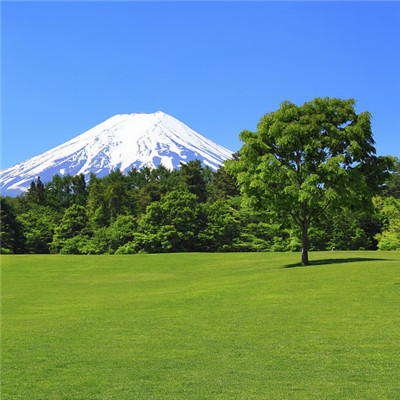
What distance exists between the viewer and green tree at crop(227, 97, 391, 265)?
31859 millimetres

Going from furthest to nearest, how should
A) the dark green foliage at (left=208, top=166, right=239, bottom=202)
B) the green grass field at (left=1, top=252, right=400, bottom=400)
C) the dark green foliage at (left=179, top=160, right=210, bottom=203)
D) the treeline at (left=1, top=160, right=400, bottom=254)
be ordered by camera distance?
the dark green foliage at (left=179, top=160, right=210, bottom=203)
the dark green foliage at (left=208, top=166, right=239, bottom=202)
the treeline at (left=1, top=160, right=400, bottom=254)
the green grass field at (left=1, top=252, right=400, bottom=400)

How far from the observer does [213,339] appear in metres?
13.2

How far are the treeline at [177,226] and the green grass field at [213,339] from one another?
3213 centimetres

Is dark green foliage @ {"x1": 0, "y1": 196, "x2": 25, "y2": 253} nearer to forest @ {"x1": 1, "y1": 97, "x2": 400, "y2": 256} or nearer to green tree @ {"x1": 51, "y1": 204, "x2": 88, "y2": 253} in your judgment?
forest @ {"x1": 1, "y1": 97, "x2": 400, "y2": 256}

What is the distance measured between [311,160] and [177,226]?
1583 inches

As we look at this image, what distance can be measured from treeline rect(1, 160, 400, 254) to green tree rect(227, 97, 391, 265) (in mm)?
21808

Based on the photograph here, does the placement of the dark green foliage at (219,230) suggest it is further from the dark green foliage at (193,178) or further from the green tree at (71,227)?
the green tree at (71,227)

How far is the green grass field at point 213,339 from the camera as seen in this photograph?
29.3 feet

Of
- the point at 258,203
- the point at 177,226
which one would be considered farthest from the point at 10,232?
the point at 258,203

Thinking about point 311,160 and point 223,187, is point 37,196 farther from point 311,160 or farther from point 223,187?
point 311,160

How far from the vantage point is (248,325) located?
49.8ft

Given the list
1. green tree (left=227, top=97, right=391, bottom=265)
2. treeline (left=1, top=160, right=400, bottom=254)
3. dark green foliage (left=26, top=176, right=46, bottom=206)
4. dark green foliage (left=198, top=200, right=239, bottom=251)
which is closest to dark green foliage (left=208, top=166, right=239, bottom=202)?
treeline (left=1, top=160, right=400, bottom=254)

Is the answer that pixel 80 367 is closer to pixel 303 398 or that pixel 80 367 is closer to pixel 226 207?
pixel 303 398

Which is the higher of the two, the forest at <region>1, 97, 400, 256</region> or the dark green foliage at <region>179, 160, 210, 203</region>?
the dark green foliage at <region>179, 160, 210, 203</region>
